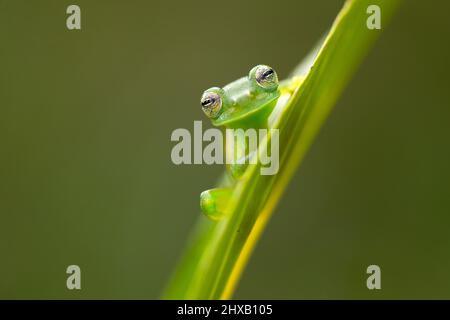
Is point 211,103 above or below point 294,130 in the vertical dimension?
above

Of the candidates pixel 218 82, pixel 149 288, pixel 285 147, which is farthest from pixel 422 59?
pixel 285 147

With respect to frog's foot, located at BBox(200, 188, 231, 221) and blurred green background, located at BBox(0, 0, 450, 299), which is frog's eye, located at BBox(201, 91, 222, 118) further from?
blurred green background, located at BBox(0, 0, 450, 299)

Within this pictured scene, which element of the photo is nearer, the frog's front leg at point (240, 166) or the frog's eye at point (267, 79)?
the frog's front leg at point (240, 166)

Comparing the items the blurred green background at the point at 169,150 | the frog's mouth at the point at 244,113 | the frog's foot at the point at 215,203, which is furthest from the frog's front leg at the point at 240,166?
the blurred green background at the point at 169,150

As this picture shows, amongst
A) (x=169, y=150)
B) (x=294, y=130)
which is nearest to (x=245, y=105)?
(x=294, y=130)

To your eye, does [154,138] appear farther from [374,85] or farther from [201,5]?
[374,85]

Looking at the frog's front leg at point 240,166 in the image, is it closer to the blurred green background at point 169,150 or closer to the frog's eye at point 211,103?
the frog's eye at point 211,103

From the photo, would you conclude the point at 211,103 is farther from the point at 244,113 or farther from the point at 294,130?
the point at 294,130
